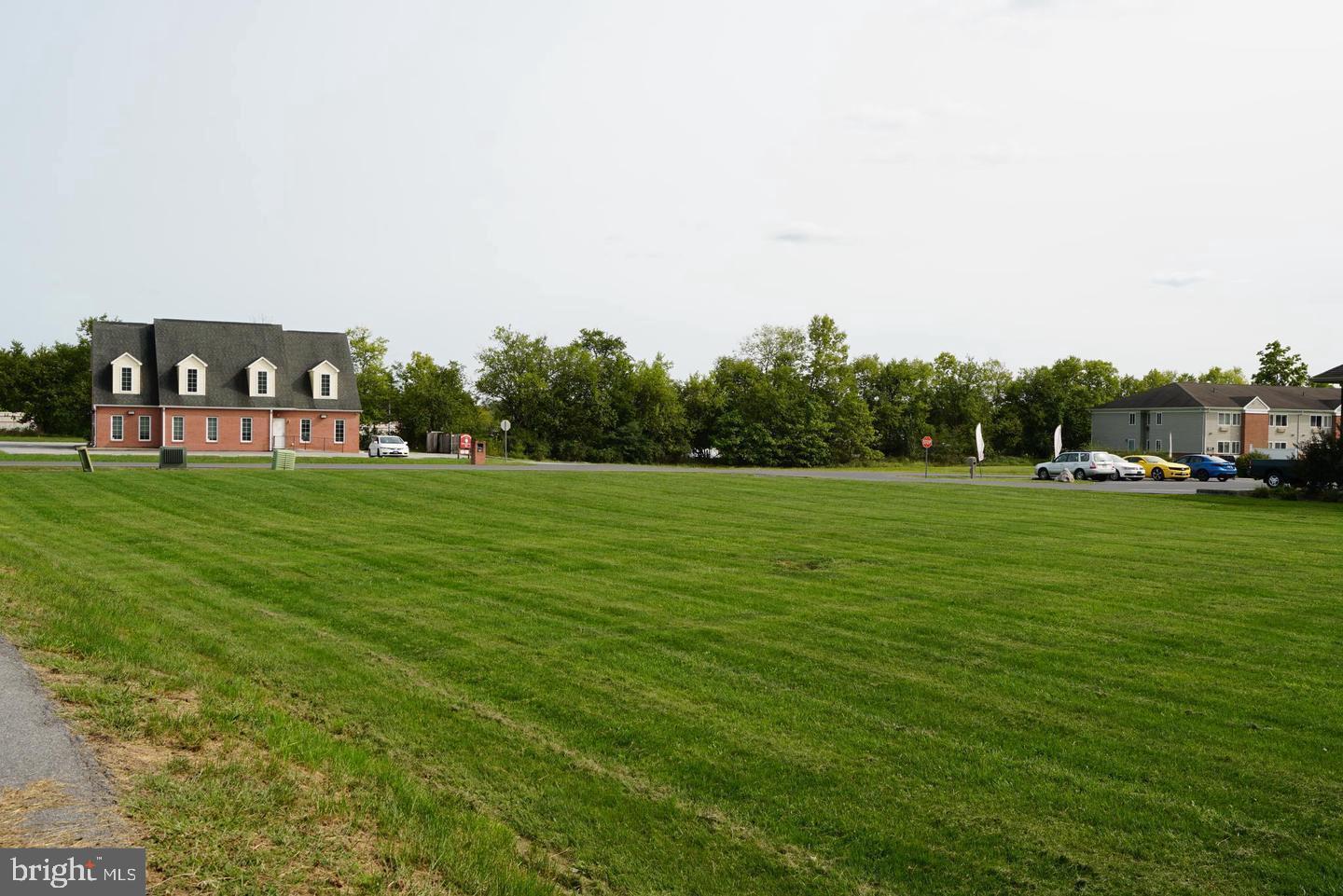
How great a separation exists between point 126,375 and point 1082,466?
55675mm

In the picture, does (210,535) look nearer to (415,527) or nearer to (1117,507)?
(415,527)

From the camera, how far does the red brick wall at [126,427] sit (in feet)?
196

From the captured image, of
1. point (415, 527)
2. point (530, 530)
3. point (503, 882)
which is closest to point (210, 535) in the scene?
point (415, 527)

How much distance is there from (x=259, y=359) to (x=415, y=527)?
47.0 m

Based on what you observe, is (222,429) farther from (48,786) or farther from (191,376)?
(48,786)

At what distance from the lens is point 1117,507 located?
29516 millimetres

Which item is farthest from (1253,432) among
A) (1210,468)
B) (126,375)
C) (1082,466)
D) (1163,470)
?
(126,375)

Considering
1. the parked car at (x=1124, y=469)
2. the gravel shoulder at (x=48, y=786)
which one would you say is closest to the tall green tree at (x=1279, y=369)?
the parked car at (x=1124, y=469)

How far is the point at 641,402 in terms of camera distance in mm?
83438

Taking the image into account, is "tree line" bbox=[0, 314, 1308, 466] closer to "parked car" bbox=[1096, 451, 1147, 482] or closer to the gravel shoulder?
"parked car" bbox=[1096, 451, 1147, 482]

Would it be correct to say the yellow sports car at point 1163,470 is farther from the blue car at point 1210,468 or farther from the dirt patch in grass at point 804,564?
the dirt patch in grass at point 804,564

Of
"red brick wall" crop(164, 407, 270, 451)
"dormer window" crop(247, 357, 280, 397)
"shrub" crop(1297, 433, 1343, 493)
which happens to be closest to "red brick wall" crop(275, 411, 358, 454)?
"red brick wall" crop(164, 407, 270, 451)

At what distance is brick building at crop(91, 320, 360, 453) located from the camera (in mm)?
60438

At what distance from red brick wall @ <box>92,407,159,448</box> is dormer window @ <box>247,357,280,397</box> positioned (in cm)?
560
